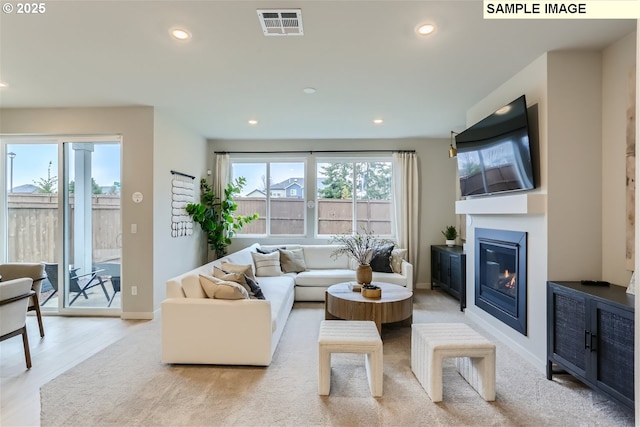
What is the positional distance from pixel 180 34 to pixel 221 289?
2.05 metres

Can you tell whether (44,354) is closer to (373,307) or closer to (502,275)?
(373,307)

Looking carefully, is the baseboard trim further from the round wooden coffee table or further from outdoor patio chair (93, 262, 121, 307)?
the round wooden coffee table

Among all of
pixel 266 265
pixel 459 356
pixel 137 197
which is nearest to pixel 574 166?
pixel 459 356

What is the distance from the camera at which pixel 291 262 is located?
499 centimetres

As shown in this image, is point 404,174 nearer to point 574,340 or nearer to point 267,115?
point 267,115

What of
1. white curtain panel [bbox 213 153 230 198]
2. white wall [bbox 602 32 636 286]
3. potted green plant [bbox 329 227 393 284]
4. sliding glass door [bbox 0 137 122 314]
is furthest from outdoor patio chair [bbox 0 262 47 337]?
white wall [bbox 602 32 636 286]

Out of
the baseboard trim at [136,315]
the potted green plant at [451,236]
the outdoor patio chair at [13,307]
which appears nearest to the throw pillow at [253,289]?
the baseboard trim at [136,315]

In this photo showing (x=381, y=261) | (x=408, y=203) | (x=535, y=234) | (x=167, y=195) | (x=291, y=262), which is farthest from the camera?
(x=408, y=203)

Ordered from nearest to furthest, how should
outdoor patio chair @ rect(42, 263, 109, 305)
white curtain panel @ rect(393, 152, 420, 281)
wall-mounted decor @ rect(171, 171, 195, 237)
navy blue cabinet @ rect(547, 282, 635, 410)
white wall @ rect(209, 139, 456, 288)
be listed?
navy blue cabinet @ rect(547, 282, 635, 410), outdoor patio chair @ rect(42, 263, 109, 305), wall-mounted decor @ rect(171, 171, 195, 237), white curtain panel @ rect(393, 152, 420, 281), white wall @ rect(209, 139, 456, 288)

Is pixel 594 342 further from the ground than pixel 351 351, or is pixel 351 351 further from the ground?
pixel 594 342

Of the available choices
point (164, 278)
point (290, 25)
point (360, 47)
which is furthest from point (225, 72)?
point (164, 278)

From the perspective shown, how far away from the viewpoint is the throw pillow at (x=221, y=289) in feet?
9.09

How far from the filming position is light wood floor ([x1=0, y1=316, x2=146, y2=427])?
7.05ft

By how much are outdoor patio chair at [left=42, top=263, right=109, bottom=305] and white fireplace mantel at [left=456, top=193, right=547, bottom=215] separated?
15.7 ft
